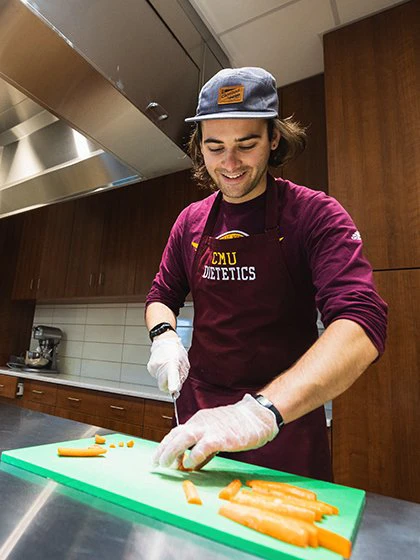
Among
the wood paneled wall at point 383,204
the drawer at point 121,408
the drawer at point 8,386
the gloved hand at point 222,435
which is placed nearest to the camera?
the gloved hand at point 222,435

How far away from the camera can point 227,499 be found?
55cm

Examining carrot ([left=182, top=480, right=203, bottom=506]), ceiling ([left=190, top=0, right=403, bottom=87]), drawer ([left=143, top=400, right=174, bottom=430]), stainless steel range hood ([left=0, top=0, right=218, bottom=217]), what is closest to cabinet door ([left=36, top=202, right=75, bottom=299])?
stainless steel range hood ([left=0, top=0, right=218, bottom=217])

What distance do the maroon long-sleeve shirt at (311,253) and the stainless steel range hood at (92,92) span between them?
470 mm

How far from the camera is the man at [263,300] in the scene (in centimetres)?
71

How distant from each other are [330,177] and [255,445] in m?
1.31

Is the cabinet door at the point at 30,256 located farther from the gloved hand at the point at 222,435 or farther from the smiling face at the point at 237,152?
the gloved hand at the point at 222,435

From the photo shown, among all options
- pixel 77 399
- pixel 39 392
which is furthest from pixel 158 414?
pixel 39 392

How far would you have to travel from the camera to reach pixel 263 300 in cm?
96

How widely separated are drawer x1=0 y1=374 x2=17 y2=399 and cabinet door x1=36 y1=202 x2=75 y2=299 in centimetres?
67

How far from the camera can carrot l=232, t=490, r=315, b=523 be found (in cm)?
49

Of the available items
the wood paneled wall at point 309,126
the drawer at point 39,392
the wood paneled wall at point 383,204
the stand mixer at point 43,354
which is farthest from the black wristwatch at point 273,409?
the stand mixer at point 43,354

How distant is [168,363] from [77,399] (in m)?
1.72

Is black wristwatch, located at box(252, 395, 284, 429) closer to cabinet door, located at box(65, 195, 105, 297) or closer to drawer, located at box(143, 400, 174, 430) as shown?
drawer, located at box(143, 400, 174, 430)

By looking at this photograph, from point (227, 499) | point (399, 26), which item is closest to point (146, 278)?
point (399, 26)
